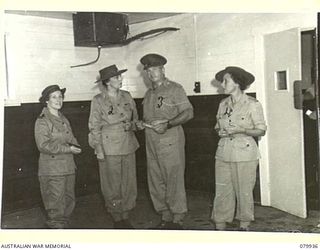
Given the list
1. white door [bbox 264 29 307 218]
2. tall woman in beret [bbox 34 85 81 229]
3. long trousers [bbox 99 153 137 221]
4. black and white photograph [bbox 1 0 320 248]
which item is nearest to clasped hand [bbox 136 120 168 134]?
black and white photograph [bbox 1 0 320 248]

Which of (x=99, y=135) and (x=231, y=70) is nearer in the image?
(x=231, y=70)

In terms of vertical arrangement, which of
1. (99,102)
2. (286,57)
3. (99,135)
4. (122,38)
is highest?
(122,38)

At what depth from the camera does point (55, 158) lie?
1434 millimetres

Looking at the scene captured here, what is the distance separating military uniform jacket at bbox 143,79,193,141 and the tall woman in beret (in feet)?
1.06

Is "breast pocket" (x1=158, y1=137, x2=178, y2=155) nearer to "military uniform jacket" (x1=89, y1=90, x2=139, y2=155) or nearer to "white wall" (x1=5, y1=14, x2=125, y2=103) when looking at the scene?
"military uniform jacket" (x1=89, y1=90, x2=139, y2=155)

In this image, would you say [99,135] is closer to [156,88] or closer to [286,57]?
[156,88]

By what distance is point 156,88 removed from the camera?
4.92 feet

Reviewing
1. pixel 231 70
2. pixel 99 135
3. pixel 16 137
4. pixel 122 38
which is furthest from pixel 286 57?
pixel 16 137

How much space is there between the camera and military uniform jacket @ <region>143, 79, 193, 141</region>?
148 cm

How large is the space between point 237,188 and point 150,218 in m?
0.44

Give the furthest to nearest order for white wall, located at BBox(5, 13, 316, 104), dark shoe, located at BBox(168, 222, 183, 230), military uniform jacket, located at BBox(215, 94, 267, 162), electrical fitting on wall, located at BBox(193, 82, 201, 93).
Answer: electrical fitting on wall, located at BBox(193, 82, 201, 93) < white wall, located at BBox(5, 13, 316, 104) < dark shoe, located at BBox(168, 222, 183, 230) < military uniform jacket, located at BBox(215, 94, 267, 162)

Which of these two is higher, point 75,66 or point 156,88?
point 75,66

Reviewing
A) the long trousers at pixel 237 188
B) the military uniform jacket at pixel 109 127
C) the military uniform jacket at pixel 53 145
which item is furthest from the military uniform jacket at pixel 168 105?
the military uniform jacket at pixel 53 145
